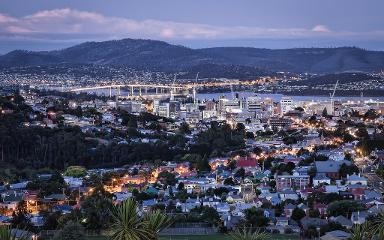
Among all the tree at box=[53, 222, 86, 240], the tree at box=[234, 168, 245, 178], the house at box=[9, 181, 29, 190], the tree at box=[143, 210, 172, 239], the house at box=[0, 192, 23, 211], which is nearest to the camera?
the tree at box=[143, 210, 172, 239]

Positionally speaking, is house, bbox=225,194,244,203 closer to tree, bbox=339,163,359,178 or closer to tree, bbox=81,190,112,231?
tree, bbox=81,190,112,231

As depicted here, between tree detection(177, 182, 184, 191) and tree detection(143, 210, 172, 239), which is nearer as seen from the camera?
tree detection(143, 210, 172, 239)

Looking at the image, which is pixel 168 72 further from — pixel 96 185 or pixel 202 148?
pixel 96 185

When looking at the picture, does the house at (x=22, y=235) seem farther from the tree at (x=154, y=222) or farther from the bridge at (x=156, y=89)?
the bridge at (x=156, y=89)

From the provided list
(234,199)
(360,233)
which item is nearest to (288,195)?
(234,199)

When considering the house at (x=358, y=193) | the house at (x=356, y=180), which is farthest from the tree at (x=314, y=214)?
the house at (x=356, y=180)

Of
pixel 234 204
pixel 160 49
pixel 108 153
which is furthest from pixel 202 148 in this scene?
pixel 160 49

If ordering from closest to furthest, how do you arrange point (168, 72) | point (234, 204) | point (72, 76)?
point (234, 204) → point (72, 76) → point (168, 72)

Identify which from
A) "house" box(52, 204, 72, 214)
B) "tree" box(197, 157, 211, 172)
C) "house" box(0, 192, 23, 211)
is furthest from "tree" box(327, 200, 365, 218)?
"tree" box(197, 157, 211, 172)

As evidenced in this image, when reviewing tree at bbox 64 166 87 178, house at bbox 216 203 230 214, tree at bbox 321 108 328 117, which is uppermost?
house at bbox 216 203 230 214
